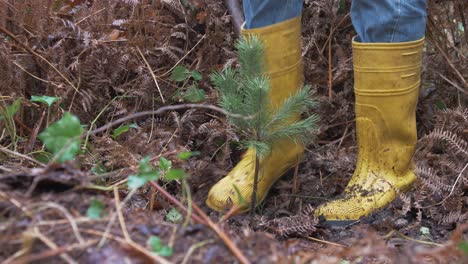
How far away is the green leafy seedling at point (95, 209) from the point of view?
75 centimetres

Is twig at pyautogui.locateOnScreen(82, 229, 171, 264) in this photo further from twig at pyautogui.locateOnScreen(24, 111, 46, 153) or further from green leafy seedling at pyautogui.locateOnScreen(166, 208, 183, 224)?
twig at pyautogui.locateOnScreen(24, 111, 46, 153)

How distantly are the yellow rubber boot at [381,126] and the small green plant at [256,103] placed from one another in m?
0.39

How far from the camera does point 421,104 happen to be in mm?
2332

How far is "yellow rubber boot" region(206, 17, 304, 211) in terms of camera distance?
176 cm

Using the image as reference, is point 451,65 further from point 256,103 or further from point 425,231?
point 256,103

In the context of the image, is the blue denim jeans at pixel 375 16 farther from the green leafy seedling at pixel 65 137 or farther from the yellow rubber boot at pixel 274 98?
the green leafy seedling at pixel 65 137

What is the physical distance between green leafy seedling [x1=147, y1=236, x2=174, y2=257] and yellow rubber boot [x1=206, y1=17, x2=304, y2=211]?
37.7 inches

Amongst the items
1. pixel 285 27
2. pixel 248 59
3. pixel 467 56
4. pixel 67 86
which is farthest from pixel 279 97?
pixel 467 56

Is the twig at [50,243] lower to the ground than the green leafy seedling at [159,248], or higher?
higher

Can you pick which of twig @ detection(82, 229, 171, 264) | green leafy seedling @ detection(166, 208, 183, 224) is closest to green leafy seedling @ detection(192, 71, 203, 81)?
green leafy seedling @ detection(166, 208, 183, 224)

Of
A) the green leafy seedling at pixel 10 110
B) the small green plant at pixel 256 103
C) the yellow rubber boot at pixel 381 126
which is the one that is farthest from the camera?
the yellow rubber boot at pixel 381 126

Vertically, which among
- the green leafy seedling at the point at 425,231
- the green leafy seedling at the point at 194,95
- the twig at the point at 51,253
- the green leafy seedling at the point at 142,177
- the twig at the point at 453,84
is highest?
the green leafy seedling at the point at 142,177

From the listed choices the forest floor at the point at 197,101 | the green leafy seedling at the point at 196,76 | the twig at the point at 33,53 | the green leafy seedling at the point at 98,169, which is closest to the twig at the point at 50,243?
the forest floor at the point at 197,101

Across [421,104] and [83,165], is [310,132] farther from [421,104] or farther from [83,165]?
[421,104]
